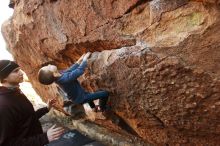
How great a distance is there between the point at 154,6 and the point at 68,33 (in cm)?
181

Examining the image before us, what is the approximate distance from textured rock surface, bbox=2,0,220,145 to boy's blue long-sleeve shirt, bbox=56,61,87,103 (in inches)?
10.6

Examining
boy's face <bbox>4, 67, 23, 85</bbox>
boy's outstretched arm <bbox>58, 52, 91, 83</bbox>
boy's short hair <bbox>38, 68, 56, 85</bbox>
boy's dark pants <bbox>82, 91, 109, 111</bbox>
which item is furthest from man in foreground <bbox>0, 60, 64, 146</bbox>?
boy's dark pants <bbox>82, 91, 109, 111</bbox>

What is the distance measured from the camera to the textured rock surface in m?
3.51

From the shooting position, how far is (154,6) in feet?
12.8

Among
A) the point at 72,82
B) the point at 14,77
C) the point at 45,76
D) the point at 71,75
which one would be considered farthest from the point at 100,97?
the point at 14,77

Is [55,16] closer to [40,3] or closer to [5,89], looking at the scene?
[40,3]

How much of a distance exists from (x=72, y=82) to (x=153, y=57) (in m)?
1.42

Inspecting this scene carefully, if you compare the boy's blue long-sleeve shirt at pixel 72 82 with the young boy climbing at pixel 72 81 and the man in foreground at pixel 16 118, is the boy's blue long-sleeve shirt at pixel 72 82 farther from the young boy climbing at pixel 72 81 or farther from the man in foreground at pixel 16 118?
the man in foreground at pixel 16 118

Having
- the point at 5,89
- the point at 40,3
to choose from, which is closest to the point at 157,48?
the point at 5,89

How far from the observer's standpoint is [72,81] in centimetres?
459

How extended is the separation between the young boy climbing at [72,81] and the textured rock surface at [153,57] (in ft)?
0.57

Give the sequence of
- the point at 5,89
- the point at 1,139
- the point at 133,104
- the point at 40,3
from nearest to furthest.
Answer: the point at 1,139
the point at 5,89
the point at 133,104
the point at 40,3

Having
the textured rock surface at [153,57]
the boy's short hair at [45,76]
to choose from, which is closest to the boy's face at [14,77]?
the boy's short hair at [45,76]

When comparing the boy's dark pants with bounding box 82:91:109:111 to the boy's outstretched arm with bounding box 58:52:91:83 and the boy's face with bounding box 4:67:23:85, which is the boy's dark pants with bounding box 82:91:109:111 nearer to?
the boy's outstretched arm with bounding box 58:52:91:83
